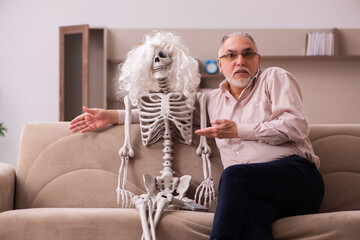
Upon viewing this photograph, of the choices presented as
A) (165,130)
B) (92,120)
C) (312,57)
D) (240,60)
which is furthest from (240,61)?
(312,57)

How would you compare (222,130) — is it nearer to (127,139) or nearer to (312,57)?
(127,139)

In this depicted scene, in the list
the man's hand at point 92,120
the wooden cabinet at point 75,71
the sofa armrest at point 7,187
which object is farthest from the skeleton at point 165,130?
the wooden cabinet at point 75,71

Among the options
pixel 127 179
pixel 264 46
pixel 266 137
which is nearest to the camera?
pixel 266 137

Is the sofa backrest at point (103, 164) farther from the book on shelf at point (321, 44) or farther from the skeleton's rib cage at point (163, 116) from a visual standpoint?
the book on shelf at point (321, 44)

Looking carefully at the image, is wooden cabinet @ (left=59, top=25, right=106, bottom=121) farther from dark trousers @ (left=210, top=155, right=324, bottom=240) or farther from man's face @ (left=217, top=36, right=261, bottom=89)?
dark trousers @ (left=210, top=155, right=324, bottom=240)

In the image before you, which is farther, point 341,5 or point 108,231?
point 341,5

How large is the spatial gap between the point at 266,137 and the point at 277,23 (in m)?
3.72

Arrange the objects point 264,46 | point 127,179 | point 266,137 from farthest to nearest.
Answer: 1. point 264,46
2. point 127,179
3. point 266,137

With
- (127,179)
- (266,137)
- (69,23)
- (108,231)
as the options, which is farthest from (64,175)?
(69,23)

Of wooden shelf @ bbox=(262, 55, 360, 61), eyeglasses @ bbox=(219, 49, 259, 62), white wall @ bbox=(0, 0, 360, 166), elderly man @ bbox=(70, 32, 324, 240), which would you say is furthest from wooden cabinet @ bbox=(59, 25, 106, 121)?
eyeglasses @ bbox=(219, 49, 259, 62)

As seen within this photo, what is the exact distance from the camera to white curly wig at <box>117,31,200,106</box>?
229 centimetres

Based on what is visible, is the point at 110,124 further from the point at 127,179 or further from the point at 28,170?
the point at 28,170

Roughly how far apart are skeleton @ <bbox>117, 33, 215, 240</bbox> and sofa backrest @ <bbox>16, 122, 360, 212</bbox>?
57 mm

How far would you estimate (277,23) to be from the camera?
209 inches
